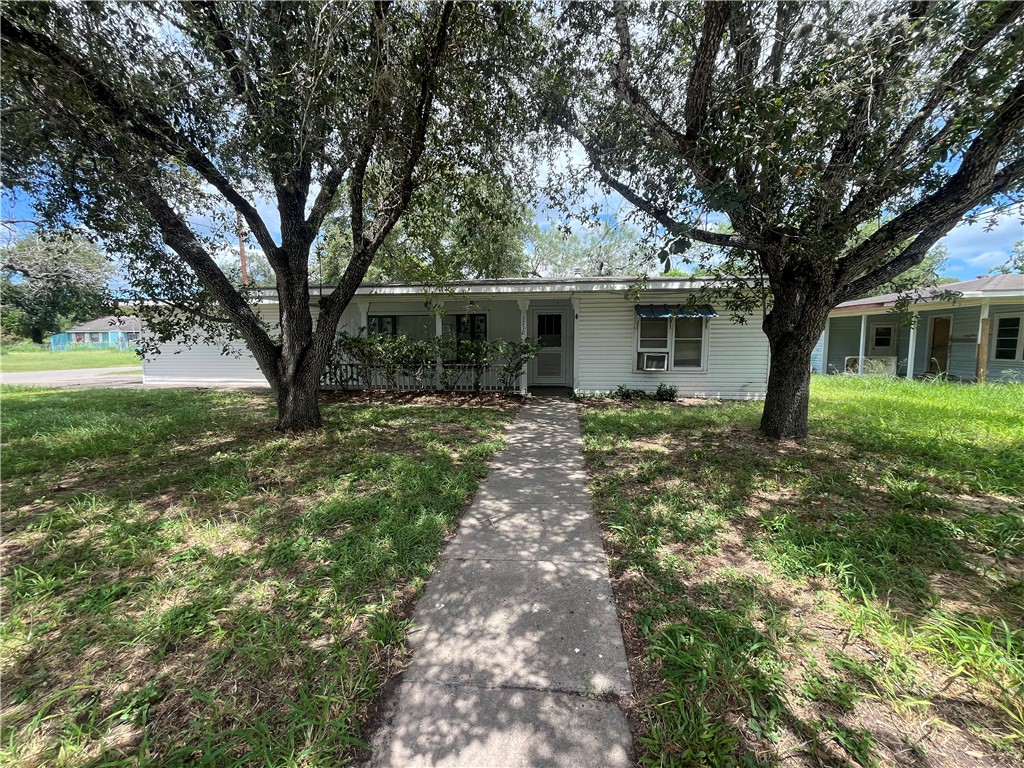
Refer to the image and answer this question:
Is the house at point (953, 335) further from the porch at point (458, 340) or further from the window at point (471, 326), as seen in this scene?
the window at point (471, 326)

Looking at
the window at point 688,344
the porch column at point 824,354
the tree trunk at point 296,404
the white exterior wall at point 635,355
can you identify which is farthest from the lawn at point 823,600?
the porch column at point 824,354

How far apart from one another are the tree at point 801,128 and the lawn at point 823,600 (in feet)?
6.52

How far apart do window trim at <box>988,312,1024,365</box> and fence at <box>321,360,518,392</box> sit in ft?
45.0

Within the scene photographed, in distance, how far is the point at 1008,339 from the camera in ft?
37.1

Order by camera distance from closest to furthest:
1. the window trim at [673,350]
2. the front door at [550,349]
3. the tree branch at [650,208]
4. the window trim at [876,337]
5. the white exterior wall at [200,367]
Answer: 1. the tree branch at [650,208]
2. the window trim at [673,350]
3. the front door at [550,349]
4. the white exterior wall at [200,367]
5. the window trim at [876,337]

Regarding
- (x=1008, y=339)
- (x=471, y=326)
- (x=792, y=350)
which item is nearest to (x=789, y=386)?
(x=792, y=350)

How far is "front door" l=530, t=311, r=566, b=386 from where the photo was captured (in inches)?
453

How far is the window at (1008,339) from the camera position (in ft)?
36.0

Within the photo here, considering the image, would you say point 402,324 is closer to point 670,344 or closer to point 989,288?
point 670,344

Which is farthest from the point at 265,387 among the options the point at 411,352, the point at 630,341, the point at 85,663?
the point at 85,663

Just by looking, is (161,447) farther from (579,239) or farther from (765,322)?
(579,239)

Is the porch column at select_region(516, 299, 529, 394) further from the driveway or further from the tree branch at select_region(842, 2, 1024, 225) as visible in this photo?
the driveway

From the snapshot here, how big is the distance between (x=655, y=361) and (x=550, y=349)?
310cm

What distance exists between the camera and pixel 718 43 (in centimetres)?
397
